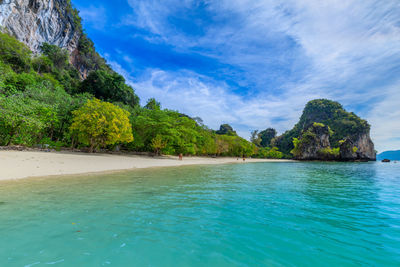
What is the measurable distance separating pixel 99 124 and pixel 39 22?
4670 centimetres

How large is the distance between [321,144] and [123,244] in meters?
97.3

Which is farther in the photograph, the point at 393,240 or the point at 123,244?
the point at 393,240

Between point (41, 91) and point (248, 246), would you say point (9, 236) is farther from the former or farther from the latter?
point (41, 91)

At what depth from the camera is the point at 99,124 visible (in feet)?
62.3

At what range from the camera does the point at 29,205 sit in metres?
4.77

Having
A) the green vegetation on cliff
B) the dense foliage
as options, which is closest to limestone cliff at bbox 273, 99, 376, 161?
the green vegetation on cliff

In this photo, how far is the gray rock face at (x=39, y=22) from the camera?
116ft

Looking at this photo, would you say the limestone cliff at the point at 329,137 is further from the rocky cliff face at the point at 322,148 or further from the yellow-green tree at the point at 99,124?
the yellow-green tree at the point at 99,124

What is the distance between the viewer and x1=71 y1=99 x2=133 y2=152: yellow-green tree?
1889 cm

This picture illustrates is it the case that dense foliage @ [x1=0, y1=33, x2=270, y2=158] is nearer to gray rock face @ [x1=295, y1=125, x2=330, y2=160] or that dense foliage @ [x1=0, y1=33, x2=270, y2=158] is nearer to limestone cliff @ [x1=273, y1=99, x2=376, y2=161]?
gray rock face @ [x1=295, y1=125, x2=330, y2=160]

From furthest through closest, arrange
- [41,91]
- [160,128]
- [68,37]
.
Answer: [68,37]
[160,128]
[41,91]

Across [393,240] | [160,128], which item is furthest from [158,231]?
[160,128]

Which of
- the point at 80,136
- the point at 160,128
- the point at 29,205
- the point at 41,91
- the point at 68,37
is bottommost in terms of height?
the point at 29,205

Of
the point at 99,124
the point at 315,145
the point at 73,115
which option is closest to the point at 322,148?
the point at 315,145
